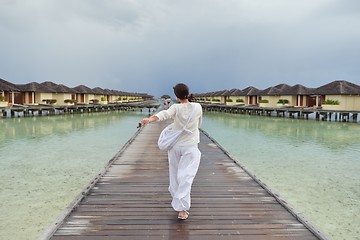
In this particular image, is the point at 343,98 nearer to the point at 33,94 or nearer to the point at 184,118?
the point at 184,118

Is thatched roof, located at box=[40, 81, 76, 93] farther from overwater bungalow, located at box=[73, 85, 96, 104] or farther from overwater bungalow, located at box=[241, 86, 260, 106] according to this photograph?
overwater bungalow, located at box=[241, 86, 260, 106]

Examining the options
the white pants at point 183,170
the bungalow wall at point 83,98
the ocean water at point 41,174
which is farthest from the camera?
the bungalow wall at point 83,98

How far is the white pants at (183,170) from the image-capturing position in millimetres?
3496

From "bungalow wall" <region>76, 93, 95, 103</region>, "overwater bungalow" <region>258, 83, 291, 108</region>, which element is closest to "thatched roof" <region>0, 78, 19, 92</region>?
"bungalow wall" <region>76, 93, 95, 103</region>

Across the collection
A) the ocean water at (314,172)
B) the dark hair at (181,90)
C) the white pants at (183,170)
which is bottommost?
the ocean water at (314,172)

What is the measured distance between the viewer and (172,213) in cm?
387

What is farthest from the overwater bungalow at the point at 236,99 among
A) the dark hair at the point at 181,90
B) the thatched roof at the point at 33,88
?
the dark hair at the point at 181,90

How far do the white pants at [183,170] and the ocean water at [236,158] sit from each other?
3024 millimetres

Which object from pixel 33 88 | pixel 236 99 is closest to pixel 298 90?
pixel 236 99

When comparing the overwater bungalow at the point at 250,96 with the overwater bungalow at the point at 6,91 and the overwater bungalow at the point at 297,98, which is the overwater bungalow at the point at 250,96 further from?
the overwater bungalow at the point at 6,91

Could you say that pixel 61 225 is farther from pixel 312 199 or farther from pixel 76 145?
pixel 76 145

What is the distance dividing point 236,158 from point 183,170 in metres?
7.23

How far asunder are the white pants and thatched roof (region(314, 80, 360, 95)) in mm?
31510

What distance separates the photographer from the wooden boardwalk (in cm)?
327
